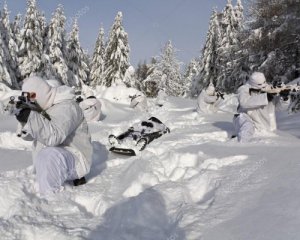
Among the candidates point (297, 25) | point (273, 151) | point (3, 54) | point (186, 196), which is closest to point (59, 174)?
point (186, 196)

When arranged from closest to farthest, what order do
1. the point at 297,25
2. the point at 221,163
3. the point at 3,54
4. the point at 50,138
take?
the point at 50,138, the point at 221,163, the point at 297,25, the point at 3,54

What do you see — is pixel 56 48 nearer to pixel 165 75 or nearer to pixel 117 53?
pixel 117 53

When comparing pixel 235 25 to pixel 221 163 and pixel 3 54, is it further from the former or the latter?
pixel 221 163

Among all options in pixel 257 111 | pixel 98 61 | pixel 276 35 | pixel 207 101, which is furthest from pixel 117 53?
pixel 257 111

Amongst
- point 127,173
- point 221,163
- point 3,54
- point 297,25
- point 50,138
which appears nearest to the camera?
point 50,138

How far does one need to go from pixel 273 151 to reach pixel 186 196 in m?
1.64

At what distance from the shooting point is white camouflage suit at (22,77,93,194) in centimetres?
402

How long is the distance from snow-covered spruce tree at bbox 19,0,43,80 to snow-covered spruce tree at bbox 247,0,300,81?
17758mm

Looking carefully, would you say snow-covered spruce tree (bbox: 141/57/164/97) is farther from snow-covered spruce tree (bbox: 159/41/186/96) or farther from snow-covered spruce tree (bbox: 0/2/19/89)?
snow-covered spruce tree (bbox: 0/2/19/89)

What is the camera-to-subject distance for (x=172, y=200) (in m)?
4.02

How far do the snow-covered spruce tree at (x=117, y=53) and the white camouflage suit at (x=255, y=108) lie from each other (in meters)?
30.7

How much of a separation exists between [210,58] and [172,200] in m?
34.8

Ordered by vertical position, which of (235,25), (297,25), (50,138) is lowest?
(50,138)

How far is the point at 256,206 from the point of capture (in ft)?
10.4
